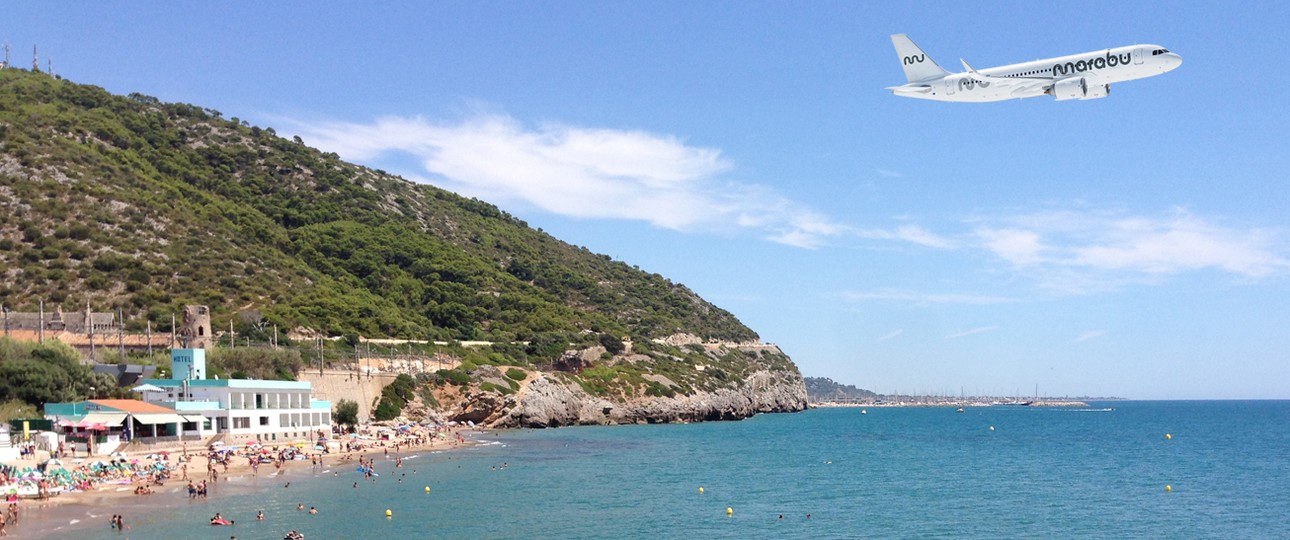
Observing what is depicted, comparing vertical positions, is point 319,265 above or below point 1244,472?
above

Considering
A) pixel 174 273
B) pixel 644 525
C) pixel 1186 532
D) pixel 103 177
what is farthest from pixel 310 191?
pixel 1186 532

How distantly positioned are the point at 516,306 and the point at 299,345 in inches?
1592

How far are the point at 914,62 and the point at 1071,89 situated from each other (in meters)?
7.13

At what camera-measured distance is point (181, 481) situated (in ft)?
159

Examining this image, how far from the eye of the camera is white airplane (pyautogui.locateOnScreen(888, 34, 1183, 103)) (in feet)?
132

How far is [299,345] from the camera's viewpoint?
89.5 m

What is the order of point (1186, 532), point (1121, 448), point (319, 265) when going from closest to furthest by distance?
point (1186, 532) < point (1121, 448) < point (319, 265)

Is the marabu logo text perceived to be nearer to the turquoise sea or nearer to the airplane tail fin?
the airplane tail fin

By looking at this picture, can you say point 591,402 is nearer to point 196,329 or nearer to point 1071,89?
point 196,329

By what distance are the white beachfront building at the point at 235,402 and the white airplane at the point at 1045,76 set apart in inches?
1685

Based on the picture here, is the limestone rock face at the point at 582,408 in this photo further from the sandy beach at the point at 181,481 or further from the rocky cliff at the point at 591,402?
the sandy beach at the point at 181,481

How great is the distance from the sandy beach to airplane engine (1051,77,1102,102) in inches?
1328

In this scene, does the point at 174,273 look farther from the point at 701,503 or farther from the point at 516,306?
the point at 701,503

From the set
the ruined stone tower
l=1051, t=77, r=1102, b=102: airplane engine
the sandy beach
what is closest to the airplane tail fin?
l=1051, t=77, r=1102, b=102: airplane engine
